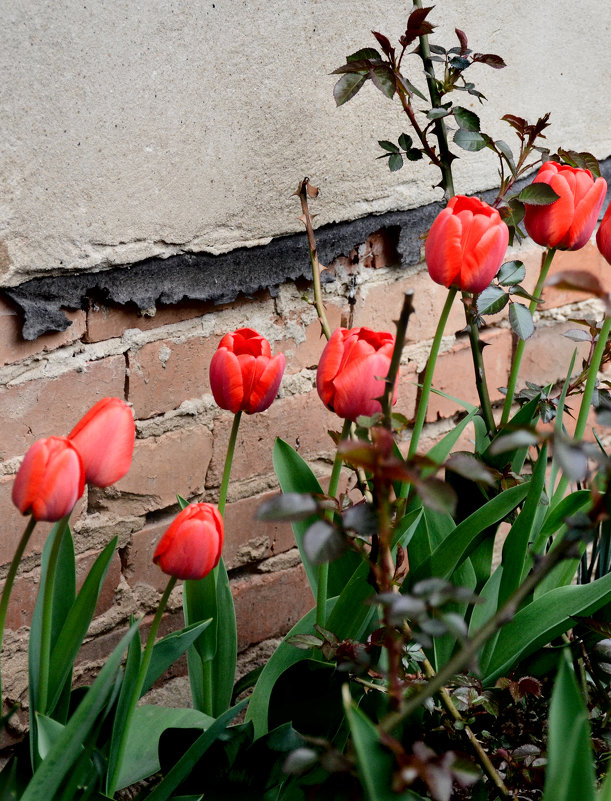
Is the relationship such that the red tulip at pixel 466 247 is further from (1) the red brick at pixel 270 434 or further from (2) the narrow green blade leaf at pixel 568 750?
(1) the red brick at pixel 270 434

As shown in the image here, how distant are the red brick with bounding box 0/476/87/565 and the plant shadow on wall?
0.51 ft

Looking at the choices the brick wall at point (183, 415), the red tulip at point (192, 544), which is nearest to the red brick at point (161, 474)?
the brick wall at point (183, 415)

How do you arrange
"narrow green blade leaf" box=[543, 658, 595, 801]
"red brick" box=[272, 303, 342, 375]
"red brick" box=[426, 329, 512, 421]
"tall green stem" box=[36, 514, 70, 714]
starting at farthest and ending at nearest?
"red brick" box=[426, 329, 512, 421]
"red brick" box=[272, 303, 342, 375]
"tall green stem" box=[36, 514, 70, 714]
"narrow green blade leaf" box=[543, 658, 595, 801]

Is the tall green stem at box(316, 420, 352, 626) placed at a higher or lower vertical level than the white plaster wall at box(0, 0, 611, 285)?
lower

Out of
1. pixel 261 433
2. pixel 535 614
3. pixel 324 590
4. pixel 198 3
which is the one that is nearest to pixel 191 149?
pixel 198 3

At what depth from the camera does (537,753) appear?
2.43 ft

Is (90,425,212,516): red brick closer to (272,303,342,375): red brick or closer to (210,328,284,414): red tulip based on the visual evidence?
(272,303,342,375): red brick

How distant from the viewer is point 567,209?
0.80 m

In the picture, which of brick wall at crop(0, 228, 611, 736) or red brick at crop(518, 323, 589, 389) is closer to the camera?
brick wall at crop(0, 228, 611, 736)

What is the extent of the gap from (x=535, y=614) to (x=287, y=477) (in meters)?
0.27

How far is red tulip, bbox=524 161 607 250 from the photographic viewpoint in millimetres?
794

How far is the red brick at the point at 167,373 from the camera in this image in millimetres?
955

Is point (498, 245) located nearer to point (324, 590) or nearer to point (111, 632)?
point (324, 590)

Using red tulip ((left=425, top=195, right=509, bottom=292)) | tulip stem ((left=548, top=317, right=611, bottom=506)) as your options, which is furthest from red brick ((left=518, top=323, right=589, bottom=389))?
red tulip ((left=425, top=195, right=509, bottom=292))
